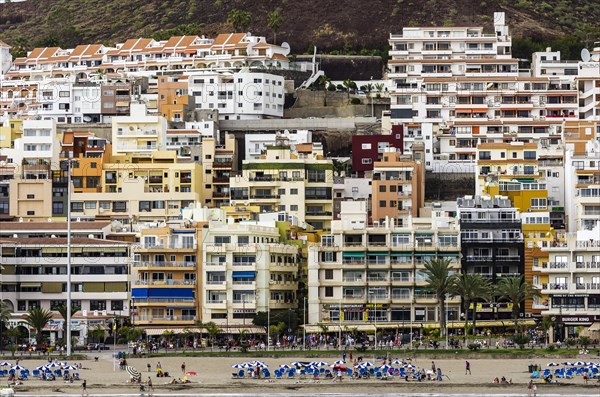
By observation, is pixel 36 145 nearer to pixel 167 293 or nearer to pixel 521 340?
pixel 167 293

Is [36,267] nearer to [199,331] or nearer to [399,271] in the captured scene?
[199,331]

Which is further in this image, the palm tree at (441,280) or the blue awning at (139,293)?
the blue awning at (139,293)

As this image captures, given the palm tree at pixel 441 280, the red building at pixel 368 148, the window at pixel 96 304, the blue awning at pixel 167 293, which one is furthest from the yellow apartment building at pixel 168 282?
the red building at pixel 368 148

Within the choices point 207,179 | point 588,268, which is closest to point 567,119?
point 207,179

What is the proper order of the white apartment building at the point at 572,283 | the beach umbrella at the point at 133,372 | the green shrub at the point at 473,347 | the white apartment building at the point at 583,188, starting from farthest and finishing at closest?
the white apartment building at the point at 583,188, the white apartment building at the point at 572,283, the green shrub at the point at 473,347, the beach umbrella at the point at 133,372

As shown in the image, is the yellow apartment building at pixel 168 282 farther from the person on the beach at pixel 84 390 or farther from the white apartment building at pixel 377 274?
the person on the beach at pixel 84 390

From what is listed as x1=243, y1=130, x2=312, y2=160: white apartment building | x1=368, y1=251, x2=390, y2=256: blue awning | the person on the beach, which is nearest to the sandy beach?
the person on the beach
